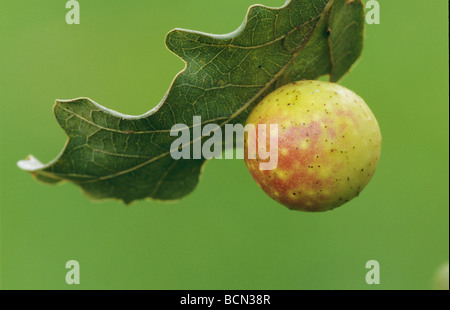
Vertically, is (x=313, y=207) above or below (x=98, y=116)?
below

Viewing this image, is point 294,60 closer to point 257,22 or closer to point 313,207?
point 257,22

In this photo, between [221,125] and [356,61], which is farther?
[356,61]

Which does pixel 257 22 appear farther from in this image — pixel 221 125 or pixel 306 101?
pixel 221 125

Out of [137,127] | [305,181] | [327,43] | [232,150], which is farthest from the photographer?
[232,150]

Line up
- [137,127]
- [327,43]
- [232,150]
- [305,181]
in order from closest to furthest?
[305,181], [137,127], [327,43], [232,150]

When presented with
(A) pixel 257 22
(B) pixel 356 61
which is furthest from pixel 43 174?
(B) pixel 356 61

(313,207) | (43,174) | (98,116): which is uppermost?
(98,116)
